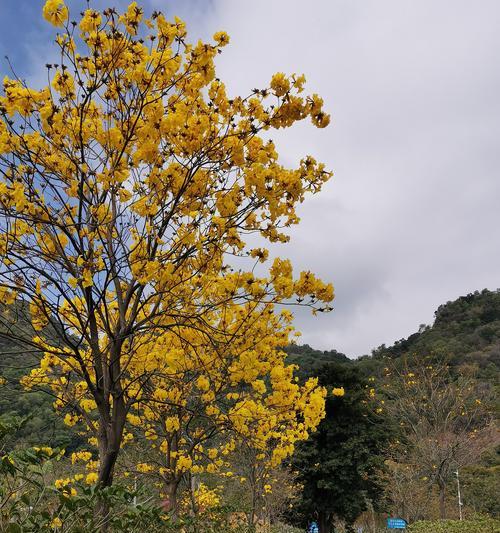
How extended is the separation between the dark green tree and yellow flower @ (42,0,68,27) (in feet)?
51.9

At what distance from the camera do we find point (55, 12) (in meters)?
3.00

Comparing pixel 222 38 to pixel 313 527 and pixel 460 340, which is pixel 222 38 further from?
pixel 460 340

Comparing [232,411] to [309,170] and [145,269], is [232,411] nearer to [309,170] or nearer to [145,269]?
[145,269]

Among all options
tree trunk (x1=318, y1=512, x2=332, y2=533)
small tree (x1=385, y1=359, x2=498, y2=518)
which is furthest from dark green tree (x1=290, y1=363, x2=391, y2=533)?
small tree (x1=385, y1=359, x2=498, y2=518)

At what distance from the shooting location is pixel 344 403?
1803cm

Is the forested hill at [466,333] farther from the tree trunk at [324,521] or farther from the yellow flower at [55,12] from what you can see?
the yellow flower at [55,12]

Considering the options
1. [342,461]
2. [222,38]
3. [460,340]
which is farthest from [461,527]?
[460,340]

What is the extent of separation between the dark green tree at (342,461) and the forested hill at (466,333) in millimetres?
26726

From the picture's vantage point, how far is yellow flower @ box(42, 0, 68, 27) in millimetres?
2961

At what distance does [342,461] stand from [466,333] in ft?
142

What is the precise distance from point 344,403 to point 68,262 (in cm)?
1642

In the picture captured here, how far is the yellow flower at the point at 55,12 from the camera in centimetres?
296

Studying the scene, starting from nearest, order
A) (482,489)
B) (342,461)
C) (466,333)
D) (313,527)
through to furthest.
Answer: (342,461)
(313,527)
(482,489)
(466,333)

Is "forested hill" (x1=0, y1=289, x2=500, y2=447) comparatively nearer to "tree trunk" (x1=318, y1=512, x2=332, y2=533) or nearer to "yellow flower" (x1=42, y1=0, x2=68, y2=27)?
"tree trunk" (x1=318, y1=512, x2=332, y2=533)
